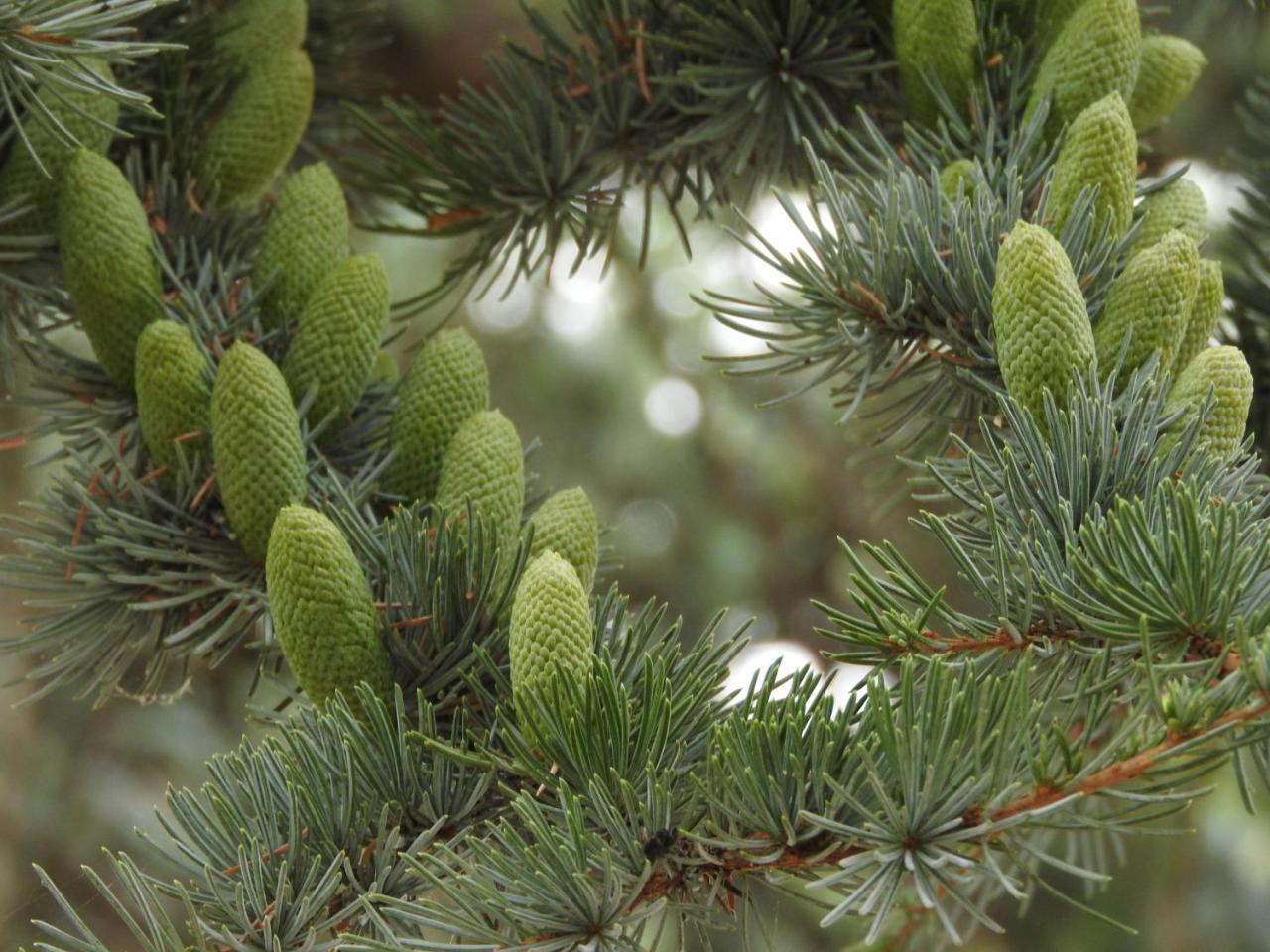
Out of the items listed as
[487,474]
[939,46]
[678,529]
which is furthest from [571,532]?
[678,529]

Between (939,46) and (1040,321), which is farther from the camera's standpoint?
(939,46)

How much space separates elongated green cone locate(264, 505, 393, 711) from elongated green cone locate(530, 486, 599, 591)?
0.21ft

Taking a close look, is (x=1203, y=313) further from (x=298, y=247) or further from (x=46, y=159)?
(x=46, y=159)

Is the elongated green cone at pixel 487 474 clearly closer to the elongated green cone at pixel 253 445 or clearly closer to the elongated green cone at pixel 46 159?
the elongated green cone at pixel 253 445

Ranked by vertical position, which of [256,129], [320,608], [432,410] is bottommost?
[320,608]

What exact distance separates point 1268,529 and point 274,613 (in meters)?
0.30

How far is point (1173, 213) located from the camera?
21.2 inches

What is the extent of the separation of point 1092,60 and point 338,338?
32 cm

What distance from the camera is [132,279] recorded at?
0.57 metres

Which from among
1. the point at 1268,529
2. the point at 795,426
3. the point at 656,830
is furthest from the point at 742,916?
the point at 795,426

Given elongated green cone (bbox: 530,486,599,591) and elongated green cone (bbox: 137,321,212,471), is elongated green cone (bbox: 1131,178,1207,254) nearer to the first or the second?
elongated green cone (bbox: 530,486,599,591)

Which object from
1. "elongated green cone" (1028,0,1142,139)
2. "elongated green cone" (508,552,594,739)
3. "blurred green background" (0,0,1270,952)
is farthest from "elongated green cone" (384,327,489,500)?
"blurred green background" (0,0,1270,952)

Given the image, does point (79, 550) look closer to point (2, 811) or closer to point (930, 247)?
point (930, 247)

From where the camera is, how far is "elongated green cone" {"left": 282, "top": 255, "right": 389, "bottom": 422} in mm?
557
